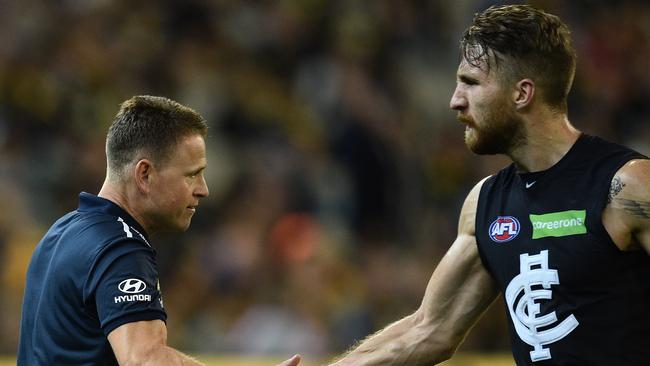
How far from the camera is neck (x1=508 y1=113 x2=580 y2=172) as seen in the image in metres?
4.30

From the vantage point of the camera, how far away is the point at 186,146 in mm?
→ 4301

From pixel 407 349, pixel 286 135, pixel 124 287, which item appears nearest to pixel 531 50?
pixel 407 349

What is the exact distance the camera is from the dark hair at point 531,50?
14.1ft

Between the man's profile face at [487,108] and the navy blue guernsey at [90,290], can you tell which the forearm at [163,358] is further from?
the man's profile face at [487,108]

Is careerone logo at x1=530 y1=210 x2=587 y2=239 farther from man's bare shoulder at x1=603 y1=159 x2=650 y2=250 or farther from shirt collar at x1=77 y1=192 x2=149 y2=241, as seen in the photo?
shirt collar at x1=77 y1=192 x2=149 y2=241

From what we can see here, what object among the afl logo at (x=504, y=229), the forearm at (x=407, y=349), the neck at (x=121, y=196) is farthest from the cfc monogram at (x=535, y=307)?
the neck at (x=121, y=196)

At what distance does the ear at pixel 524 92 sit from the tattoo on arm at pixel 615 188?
47cm

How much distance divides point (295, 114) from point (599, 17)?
2.76 m

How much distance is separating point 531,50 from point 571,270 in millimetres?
823

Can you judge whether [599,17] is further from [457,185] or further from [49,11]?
[49,11]

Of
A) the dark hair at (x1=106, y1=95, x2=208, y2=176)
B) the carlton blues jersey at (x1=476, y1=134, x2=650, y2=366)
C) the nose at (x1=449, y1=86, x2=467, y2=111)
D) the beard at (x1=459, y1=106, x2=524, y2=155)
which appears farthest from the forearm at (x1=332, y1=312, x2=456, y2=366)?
the dark hair at (x1=106, y1=95, x2=208, y2=176)

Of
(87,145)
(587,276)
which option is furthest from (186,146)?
(87,145)

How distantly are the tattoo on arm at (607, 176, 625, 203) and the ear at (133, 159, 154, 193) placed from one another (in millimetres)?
1638

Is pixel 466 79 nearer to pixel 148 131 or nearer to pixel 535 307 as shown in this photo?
pixel 535 307
